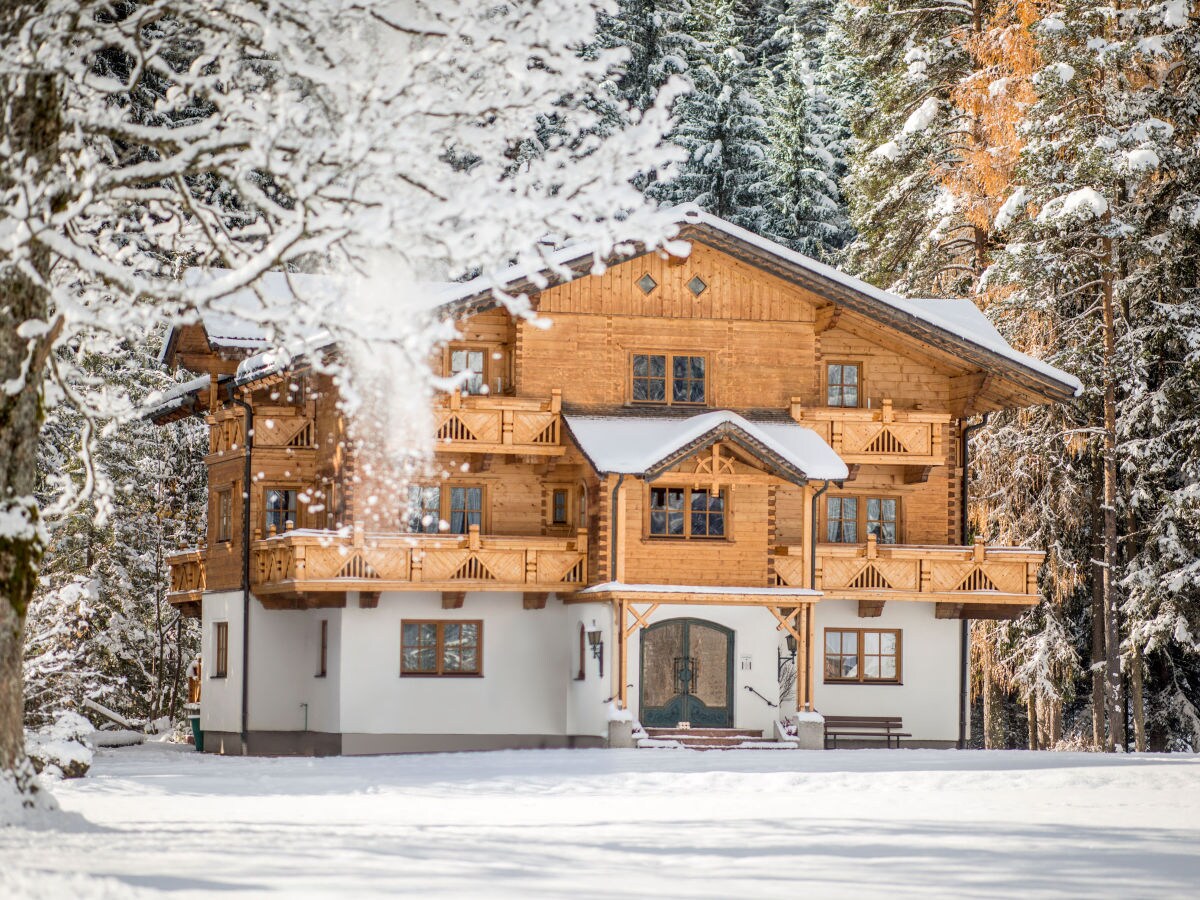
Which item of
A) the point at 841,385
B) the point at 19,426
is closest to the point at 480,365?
the point at 841,385

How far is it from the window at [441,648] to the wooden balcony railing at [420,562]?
5.30 feet

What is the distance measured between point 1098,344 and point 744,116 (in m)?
20.2

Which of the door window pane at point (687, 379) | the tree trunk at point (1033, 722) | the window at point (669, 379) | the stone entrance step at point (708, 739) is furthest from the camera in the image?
the tree trunk at point (1033, 722)

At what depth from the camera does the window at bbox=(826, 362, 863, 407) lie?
34844mm

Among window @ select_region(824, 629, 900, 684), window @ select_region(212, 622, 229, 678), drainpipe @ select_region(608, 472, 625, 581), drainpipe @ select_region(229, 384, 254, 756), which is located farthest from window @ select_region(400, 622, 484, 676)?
window @ select_region(824, 629, 900, 684)

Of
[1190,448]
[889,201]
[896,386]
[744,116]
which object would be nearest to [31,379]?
[896,386]

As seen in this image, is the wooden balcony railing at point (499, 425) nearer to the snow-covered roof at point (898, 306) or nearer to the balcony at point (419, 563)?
the balcony at point (419, 563)

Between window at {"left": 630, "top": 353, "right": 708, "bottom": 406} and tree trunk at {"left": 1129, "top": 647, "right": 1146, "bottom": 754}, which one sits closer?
window at {"left": 630, "top": 353, "right": 708, "bottom": 406}

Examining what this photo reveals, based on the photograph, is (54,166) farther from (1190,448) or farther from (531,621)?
(1190,448)

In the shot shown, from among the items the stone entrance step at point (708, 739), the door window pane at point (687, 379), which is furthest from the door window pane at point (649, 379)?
the stone entrance step at point (708, 739)

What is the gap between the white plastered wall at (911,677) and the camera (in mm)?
33562

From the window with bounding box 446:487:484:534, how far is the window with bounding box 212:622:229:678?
17.1ft

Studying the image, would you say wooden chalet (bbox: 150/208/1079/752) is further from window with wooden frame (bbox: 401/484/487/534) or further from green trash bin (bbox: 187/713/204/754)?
green trash bin (bbox: 187/713/204/754)

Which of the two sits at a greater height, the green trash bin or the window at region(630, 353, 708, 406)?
the window at region(630, 353, 708, 406)
